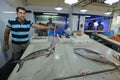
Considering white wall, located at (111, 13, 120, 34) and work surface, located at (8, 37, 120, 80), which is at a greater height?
white wall, located at (111, 13, 120, 34)

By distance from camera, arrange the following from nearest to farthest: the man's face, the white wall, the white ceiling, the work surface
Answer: the work surface
the man's face
the white ceiling
the white wall

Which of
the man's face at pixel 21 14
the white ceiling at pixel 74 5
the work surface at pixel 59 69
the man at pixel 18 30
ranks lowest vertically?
the work surface at pixel 59 69

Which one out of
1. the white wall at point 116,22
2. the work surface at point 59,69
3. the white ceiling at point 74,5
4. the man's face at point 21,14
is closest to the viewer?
the work surface at point 59,69

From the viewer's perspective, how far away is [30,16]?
5281mm

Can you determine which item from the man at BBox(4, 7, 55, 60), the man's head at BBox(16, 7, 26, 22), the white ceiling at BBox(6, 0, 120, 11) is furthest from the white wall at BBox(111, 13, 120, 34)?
the man's head at BBox(16, 7, 26, 22)

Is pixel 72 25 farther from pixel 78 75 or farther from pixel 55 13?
pixel 78 75

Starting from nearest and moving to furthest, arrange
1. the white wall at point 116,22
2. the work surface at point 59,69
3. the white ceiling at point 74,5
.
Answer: the work surface at point 59,69 < the white ceiling at point 74,5 < the white wall at point 116,22

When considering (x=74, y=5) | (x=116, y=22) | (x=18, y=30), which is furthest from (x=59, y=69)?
(x=116, y=22)

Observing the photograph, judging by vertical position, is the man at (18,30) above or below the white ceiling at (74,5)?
below

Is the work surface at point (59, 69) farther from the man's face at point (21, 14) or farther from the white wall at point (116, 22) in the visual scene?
the white wall at point (116, 22)

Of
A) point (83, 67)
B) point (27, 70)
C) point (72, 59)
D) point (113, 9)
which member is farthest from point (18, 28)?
point (113, 9)

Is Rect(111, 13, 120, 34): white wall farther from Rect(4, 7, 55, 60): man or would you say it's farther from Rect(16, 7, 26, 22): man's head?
Rect(16, 7, 26, 22): man's head

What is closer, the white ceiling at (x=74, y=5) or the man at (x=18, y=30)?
the man at (x=18, y=30)

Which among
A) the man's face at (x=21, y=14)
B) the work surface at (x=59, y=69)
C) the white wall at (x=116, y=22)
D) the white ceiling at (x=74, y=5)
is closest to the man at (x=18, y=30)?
the man's face at (x=21, y=14)
